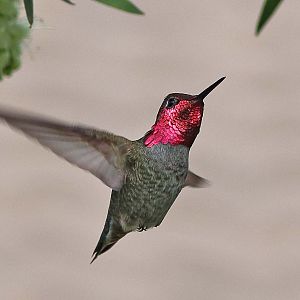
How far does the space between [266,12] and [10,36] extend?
45cm

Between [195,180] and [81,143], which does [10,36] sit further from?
[195,180]

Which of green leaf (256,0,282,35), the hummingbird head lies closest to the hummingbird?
the hummingbird head

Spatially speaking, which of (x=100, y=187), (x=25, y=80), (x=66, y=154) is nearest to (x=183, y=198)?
(x=100, y=187)

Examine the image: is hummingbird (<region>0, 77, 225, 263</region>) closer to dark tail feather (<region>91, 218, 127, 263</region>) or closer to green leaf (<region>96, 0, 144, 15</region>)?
dark tail feather (<region>91, 218, 127, 263</region>)

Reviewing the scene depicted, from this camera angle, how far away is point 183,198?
17.2 feet

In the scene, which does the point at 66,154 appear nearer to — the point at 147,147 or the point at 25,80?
the point at 147,147

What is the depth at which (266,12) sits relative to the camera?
4.77ft

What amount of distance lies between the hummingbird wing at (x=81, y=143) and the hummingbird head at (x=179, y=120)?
0.08 m

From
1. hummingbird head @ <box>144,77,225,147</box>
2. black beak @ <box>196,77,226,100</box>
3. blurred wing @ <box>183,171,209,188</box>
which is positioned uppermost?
black beak @ <box>196,77,226,100</box>

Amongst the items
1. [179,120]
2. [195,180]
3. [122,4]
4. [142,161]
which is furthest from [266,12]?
[195,180]

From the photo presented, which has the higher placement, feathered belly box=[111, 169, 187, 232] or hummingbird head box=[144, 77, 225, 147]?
hummingbird head box=[144, 77, 225, 147]

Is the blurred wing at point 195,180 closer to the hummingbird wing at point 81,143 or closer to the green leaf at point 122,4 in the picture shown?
the hummingbird wing at point 81,143

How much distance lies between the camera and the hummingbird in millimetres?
1934

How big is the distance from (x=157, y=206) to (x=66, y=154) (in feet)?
1.12
